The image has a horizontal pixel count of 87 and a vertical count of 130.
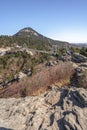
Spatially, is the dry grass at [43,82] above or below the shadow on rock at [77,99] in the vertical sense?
below

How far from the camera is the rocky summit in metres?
19.3

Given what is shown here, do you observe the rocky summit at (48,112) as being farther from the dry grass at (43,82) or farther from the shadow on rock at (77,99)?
the dry grass at (43,82)

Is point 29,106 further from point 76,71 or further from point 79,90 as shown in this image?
point 76,71

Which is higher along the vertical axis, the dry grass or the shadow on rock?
the shadow on rock

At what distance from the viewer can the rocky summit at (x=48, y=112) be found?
1927 cm

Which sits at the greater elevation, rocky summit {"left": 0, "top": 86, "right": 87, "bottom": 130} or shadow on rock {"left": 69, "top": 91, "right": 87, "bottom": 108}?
shadow on rock {"left": 69, "top": 91, "right": 87, "bottom": 108}

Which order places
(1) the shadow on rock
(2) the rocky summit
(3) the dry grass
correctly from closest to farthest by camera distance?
(2) the rocky summit
(1) the shadow on rock
(3) the dry grass

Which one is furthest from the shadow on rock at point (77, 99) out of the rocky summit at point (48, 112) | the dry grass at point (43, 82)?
the dry grass at point (43, 82)

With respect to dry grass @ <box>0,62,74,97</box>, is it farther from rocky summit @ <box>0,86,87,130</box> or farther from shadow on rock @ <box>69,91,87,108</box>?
shadow on rock @ <box>69,91,87,108</box>

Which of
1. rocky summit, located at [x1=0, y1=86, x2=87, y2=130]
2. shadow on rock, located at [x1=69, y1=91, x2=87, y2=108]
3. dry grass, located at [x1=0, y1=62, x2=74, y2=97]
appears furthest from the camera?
dry grass, located at [x1=0, y1=62, x2=74, y2=97]

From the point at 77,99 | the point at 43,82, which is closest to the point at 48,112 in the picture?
the point at 77,99

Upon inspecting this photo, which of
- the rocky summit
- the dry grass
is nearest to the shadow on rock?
the rocky summit

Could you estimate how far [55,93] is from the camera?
24.9 meters

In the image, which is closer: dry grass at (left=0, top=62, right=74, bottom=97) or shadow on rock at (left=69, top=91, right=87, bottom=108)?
shadow on rock at (left=69, top=91, right=87, bottom=108)
